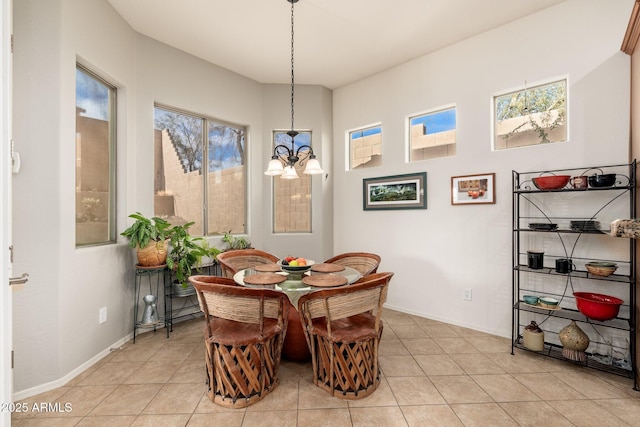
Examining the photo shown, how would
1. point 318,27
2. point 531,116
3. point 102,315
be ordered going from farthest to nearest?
point 318,27, point 531,116, point 102,315

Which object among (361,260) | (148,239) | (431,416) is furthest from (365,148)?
(431,416)

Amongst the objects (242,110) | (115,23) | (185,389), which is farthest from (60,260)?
(242,110)

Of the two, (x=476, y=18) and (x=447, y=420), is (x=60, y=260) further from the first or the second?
(x=476, y=18)

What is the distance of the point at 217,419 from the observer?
6.07 ft

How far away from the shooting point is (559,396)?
2053 mm

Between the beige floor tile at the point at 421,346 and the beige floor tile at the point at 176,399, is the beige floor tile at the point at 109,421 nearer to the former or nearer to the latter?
the beige floor tile at the point at 176,399

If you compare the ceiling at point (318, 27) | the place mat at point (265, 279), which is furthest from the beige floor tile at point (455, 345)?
the ceiling at point (318, 27)

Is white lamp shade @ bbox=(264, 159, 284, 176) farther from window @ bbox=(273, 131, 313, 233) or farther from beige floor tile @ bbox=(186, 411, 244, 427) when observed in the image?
window @ bbox=(273, 131, 313, 233)

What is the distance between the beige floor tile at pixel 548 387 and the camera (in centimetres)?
205

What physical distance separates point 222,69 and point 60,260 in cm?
297

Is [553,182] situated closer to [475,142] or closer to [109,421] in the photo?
[475,142]

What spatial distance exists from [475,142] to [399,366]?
2.42m

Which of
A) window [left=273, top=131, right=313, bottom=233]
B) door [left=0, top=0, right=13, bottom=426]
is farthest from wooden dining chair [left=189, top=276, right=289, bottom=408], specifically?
window [left=273, top=131, right=313, bottom=233]

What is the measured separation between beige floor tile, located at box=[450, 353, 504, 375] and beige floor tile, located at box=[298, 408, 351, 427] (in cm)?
116
